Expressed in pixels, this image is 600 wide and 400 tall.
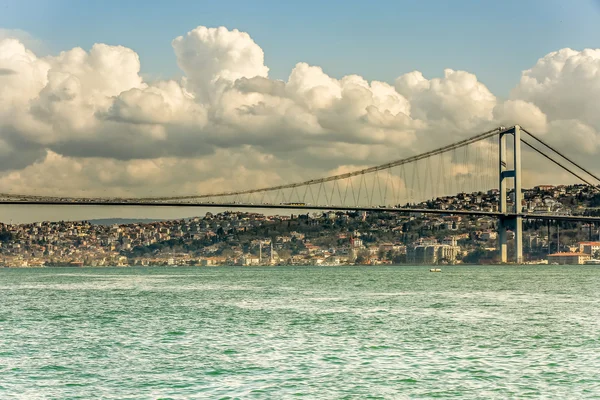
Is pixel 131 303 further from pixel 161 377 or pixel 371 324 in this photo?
pixel 161 377

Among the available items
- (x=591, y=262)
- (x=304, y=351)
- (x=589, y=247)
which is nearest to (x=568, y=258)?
(x=591, y=262)

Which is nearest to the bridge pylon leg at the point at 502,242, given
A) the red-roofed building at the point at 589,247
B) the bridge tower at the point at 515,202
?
the bridge tower at the point at 515,202

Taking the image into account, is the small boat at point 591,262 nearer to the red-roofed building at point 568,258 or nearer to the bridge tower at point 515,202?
the red-roofed building at point 568,258

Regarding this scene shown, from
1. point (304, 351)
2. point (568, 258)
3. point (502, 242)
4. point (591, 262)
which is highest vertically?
point (502, 242)

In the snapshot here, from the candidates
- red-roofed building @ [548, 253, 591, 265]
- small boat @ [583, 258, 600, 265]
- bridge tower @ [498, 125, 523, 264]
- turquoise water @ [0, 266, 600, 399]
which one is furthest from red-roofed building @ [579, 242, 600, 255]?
turquoise water @ [0, 266, 600, 399]

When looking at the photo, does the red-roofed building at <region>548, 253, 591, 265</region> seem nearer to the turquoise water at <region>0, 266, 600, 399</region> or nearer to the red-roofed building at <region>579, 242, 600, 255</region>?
the red-roofed building at <region>579, 242, 600, 255</region>

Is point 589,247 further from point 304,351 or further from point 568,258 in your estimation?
point 304,351

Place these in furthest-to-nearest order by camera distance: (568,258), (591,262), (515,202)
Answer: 1. (568,258)
2. (591,262)
3. (515,202)

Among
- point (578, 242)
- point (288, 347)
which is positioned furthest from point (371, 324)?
point (578, 242)
